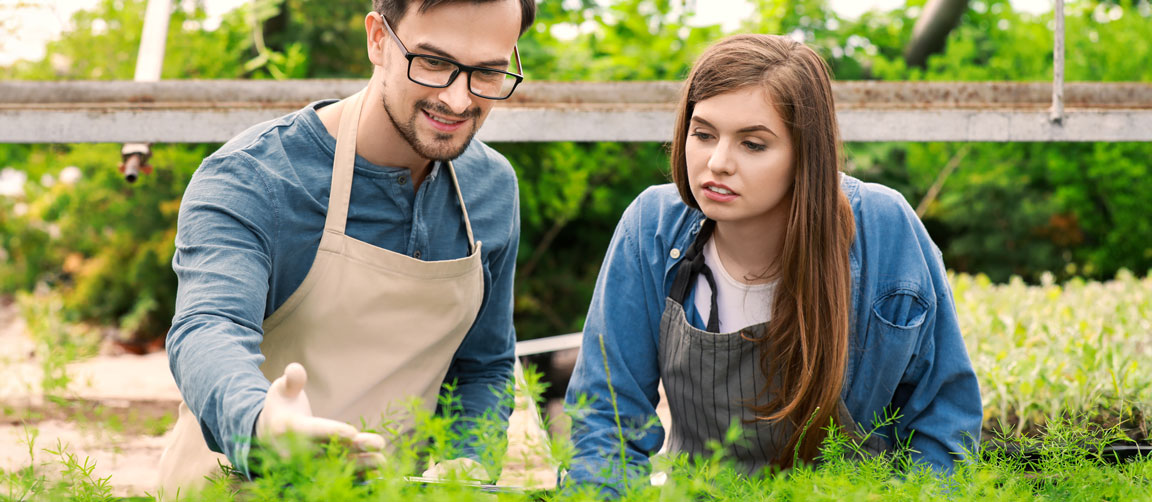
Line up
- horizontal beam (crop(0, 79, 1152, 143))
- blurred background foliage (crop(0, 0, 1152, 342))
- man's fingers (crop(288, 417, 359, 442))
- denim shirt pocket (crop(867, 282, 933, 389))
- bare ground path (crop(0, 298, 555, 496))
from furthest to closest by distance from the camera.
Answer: blurred background foliage (crop(0, 0, 1152, 342)) → horizontal beam (crop(0, 79, 1152, 143)) → bare ground path (crop(0, 298, 555, 496)) → denim shirt pocket (crop(867, 282, 933, 389)) → man's fingers (crop(288, 417, 359, 442))

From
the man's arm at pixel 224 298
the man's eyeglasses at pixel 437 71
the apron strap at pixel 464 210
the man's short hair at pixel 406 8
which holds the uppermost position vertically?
the man's short hair at pixel 406 8

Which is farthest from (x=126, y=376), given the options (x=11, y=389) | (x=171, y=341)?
(x=171, y=341)

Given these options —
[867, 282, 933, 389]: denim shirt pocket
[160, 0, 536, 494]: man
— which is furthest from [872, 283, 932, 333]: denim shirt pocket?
[160, 0, 536, 494]: man

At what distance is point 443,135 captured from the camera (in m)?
1.76

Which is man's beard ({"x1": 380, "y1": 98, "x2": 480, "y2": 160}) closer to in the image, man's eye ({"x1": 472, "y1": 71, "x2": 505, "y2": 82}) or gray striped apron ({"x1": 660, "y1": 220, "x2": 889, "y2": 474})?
man's eye ({"x1": 472, "y1": 71, "x2": 505, "y2": 82})

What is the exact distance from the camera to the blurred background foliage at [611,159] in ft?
16.9

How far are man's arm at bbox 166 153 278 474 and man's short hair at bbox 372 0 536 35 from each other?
0.38 m

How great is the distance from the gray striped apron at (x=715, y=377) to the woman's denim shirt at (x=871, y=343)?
34mm

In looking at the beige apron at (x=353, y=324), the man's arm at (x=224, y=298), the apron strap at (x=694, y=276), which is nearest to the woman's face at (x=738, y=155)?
the apron strap at (x=694, y=276)

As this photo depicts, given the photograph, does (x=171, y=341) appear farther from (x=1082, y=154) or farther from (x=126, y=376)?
(x=1082, y=154)

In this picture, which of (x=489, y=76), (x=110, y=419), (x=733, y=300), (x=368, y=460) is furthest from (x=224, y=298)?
(x=733, y=300)

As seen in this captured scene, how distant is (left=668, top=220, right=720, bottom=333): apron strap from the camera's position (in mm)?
1862

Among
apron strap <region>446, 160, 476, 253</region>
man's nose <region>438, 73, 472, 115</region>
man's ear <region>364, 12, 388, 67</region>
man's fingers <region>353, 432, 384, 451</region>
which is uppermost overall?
man's ear <region>364, 12, 388, 67</region>

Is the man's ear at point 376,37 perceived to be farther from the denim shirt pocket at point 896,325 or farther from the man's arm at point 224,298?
the denim shirt pocket at point 896,325
